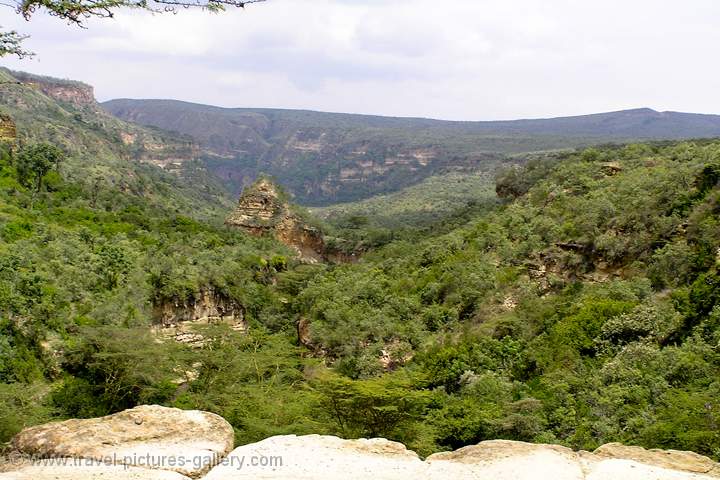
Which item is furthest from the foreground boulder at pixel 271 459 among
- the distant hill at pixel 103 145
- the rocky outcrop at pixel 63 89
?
the rocky outcrop at pixel 63 89

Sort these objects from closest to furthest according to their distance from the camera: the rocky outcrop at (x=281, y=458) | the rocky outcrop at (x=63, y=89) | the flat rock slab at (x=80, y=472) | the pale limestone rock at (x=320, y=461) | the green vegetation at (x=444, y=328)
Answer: the flat rock slab at (x=80, y=472)
the rocky outcrop at (x=281, y=458)
the pale limestone rock at (x=320, y=461)
the green vegetation at (x=444, y=328)
the rocky outcrop at (x=63, y=89)

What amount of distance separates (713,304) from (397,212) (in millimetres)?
82304

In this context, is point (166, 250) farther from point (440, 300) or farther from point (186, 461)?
point (186, 461)

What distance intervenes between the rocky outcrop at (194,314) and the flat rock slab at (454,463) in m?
21.8

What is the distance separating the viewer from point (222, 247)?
161 feet

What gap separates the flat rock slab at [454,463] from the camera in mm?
9453

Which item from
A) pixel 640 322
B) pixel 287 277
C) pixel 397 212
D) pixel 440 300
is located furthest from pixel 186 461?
pixel 397 212

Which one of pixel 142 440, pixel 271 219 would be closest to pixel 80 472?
pixel 142 440

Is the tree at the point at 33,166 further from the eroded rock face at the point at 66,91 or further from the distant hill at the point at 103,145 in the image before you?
the eroded rock face at the point at 66,91

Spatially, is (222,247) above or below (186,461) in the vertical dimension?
below

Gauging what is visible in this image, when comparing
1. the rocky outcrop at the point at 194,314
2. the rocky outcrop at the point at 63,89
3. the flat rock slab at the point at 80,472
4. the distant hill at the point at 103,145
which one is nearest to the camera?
the flat rock slab at the point at 80,472

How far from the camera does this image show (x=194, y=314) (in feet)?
124
